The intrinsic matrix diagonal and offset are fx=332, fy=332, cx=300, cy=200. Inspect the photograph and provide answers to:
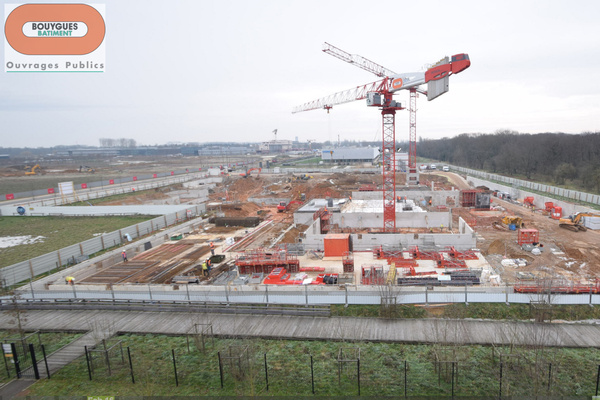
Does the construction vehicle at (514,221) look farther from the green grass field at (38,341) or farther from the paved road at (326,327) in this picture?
the green grass field at (38,341)

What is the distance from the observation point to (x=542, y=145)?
2468 inches

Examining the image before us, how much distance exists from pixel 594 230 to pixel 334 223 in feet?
71.9

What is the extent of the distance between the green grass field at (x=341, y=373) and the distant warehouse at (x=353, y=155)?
89.4m

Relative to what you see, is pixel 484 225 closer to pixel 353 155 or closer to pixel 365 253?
pixel 365 253

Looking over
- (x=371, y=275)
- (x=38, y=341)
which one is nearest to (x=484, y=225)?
(x=371, y=275)

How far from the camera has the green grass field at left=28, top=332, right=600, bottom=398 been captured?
9672 millimetres

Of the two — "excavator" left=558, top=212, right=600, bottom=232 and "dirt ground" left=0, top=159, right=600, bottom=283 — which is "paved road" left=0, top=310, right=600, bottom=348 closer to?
"dirt ground" left=0, top=159, right=600, bottom=283

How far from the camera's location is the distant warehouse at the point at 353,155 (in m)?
98.3

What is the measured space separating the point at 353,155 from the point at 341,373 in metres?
92.7

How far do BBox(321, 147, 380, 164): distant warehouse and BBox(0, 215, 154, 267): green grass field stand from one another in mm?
70950

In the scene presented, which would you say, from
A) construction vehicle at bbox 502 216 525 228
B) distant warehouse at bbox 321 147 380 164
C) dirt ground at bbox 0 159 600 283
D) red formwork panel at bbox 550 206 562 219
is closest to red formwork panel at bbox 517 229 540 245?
dirt ground at bbox 0 159 600 283

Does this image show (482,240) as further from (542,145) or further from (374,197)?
(542,145)

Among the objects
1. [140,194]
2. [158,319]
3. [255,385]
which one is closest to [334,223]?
[158,319]

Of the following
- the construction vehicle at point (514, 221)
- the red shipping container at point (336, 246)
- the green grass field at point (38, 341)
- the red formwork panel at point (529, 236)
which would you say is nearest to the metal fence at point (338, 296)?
the green grass field at point (38, 341)
